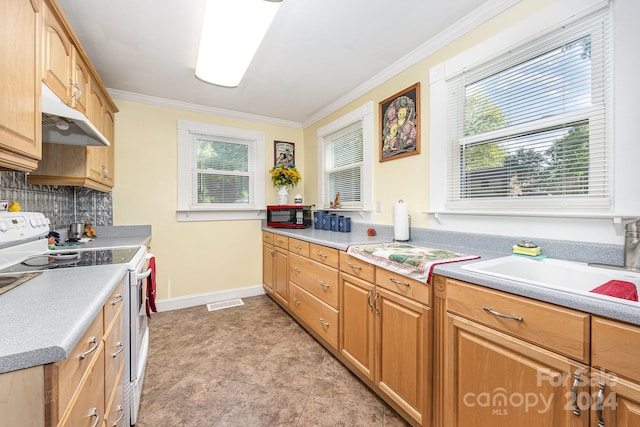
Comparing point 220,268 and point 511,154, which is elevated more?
point 511,154

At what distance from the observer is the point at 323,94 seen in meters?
2.90

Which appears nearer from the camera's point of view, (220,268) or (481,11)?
(481,11)

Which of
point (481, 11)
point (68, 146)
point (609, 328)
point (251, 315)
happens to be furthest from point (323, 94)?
point (609, 328)

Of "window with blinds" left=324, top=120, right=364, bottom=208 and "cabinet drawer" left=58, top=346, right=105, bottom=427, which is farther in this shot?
"window with blinds" left=324, top=120, right=364, bottom=208

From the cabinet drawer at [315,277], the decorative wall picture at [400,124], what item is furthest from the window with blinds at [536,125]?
the cabinet drawer at [315,277]

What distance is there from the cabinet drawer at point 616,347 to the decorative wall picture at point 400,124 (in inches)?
60.2

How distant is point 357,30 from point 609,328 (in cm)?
201

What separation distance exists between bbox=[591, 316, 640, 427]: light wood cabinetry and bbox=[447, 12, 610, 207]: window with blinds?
2.52 ft

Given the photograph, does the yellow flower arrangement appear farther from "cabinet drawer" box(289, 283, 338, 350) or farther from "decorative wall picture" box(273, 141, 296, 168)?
"cabinet drawer" box(289, 283, 338, 350)

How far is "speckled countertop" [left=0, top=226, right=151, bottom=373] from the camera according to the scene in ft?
1.81

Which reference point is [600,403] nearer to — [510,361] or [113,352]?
[510,361]

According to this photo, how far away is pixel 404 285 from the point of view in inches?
55.8

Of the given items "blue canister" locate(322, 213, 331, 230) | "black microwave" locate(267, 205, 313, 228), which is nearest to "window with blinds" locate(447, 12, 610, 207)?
"blue canister" locate(322, 213, 331, 230)

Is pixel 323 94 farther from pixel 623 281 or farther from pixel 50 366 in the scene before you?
pixel 50 366
